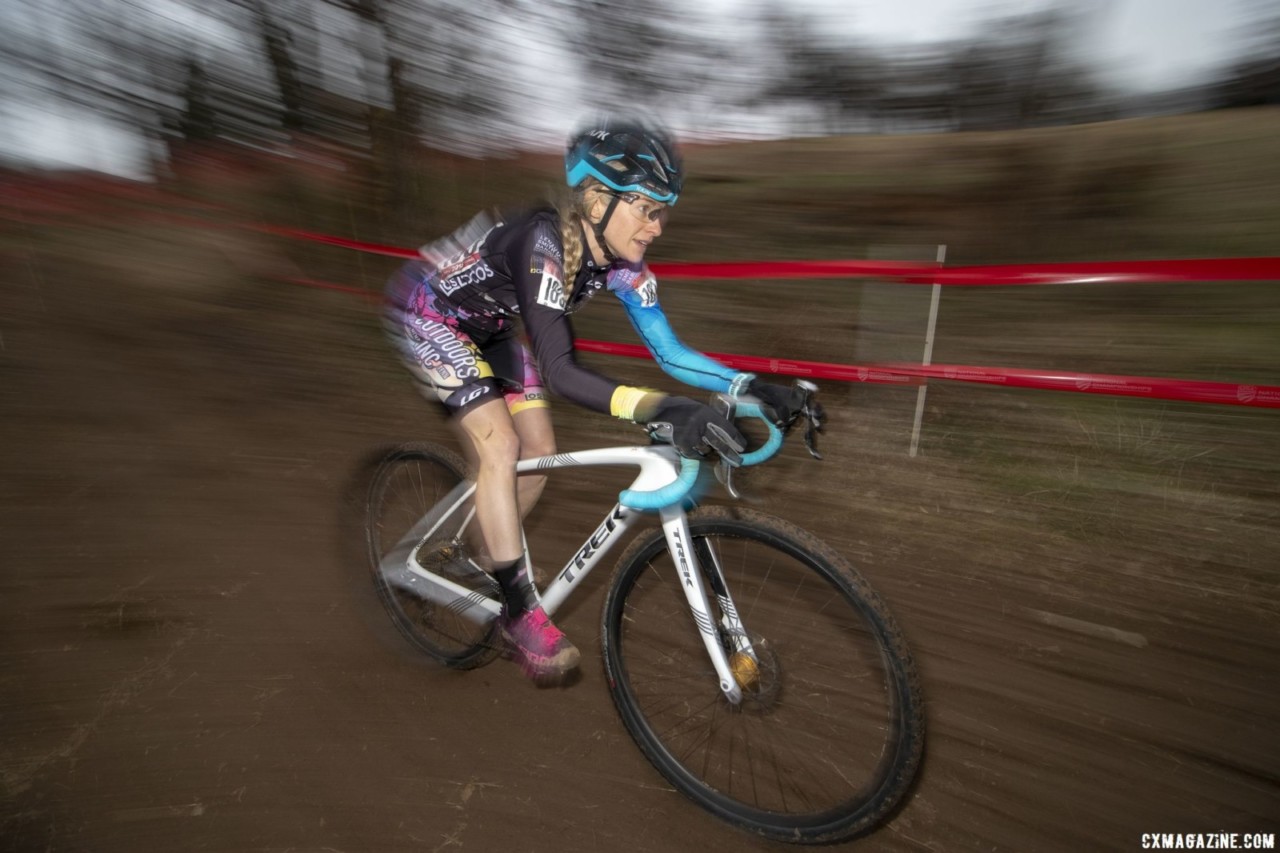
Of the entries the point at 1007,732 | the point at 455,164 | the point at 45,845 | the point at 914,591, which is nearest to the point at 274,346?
the point at 455,164

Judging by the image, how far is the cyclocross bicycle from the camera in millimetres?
1788

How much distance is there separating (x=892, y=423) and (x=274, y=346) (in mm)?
7313

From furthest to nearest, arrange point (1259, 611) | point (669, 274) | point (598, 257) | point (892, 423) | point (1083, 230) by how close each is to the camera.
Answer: point (1083, 230)
point (892, 423)
point (669, 274)
point (1259, 611)
point (598, 257)

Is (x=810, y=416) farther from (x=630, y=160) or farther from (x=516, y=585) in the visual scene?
(x=516, y=585)

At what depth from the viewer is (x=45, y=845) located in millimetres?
1904

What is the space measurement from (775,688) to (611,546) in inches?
28.4

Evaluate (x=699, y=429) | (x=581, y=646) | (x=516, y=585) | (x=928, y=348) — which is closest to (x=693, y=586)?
(x=699, y=429)

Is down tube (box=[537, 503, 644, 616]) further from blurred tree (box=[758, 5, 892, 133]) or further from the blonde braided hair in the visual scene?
blurred tree (box=[758, 5, 892, 133])

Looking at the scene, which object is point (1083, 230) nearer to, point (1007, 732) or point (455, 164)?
point (1007, 732)

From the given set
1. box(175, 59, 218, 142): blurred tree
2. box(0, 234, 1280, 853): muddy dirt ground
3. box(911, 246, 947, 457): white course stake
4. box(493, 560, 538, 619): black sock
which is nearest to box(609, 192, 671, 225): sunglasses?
box(493, 560, 538, 619): black sock

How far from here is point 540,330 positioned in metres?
2.07

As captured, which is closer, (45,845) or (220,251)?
(45,845)

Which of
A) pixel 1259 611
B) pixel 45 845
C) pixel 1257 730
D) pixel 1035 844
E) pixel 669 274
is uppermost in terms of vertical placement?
pixel 669 274

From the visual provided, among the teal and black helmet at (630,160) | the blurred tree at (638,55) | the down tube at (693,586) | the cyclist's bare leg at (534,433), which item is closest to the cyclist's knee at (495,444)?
the cyclist's bare leg at (534,433)
